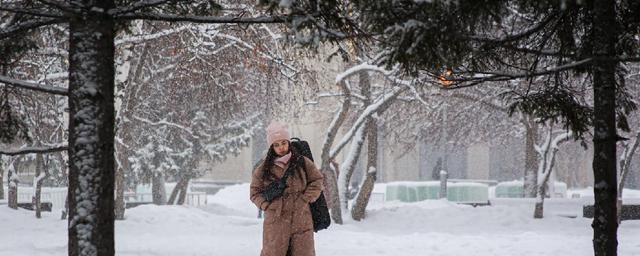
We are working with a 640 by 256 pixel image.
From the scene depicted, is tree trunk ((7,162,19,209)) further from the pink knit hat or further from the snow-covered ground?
the pink knit hat

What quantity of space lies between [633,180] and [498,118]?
3059cm

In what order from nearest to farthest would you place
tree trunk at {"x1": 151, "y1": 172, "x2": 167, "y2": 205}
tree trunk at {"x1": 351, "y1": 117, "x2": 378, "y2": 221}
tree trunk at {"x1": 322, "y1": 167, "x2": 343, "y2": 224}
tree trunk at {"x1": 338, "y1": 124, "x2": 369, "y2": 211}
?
tree trunk at {"x1": 322, "y1": 167, "x2": 343, "y2": 224}, tree trunk at {"x1": 338, "y1": 124, "x2": 369, "y2": 211}, tree trunk at {"x1": 351, "y1": 117, "x2": 378, "y2": 221}, tree trunk at {"x1": 151, "y1": 172, "x2": 167, "y2": 205}

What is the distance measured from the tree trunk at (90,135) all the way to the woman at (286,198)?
207cm

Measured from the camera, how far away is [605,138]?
5.79 meters

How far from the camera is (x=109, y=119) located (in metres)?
5.26

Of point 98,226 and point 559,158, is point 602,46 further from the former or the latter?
point 559,158

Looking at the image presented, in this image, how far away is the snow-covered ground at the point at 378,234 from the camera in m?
12.3

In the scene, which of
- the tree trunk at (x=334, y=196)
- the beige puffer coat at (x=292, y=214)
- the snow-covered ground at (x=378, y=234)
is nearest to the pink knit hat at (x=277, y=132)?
the beige puffer coat at (x=292, y=214)

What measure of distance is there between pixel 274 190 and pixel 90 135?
2.27 meters

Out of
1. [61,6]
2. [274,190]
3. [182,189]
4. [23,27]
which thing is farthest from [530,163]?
[61,6]

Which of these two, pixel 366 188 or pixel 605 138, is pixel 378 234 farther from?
pixel 605 138

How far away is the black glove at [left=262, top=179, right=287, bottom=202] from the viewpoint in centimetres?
712

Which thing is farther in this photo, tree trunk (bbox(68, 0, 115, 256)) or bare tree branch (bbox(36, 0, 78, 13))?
tree trunk (bbox(68, 0, 115, 256))

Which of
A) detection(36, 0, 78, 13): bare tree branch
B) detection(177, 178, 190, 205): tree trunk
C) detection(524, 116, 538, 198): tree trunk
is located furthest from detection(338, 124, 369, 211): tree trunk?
detection(36, 0, 78, 13): bare tree branch
